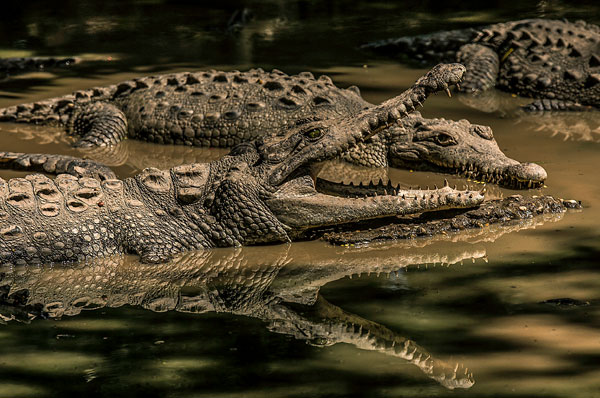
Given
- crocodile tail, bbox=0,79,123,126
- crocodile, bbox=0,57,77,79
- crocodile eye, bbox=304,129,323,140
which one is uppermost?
crocodile eye, bbox=304,129,323,140

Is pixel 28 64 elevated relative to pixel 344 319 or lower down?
lower down

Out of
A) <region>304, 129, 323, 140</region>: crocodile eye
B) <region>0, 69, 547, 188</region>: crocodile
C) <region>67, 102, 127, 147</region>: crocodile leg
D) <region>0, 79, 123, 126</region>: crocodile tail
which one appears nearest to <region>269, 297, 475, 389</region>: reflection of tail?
<region>304, 129, 323, 140</region>: crocodile eye

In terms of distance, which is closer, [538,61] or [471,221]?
[471,221]

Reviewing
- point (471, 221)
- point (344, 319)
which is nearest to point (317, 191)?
point (471, 221)

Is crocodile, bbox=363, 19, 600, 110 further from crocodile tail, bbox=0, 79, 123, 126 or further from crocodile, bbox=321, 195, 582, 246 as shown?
crocodile tail, bbox=0, 79, 123, 126

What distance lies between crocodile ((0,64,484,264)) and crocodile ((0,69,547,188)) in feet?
6.82

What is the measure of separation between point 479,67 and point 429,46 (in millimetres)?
1709

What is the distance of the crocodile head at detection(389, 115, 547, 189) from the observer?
301 inches

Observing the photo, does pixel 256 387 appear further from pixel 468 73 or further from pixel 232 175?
pixel 468 73

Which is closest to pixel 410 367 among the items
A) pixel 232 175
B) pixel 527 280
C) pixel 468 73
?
pixel 527 280

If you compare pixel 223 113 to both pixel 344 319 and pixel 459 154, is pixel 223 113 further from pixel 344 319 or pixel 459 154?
pixel 344 319

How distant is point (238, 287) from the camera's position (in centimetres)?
581

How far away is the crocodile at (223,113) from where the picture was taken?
8.51 metres

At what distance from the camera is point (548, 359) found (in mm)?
4500
